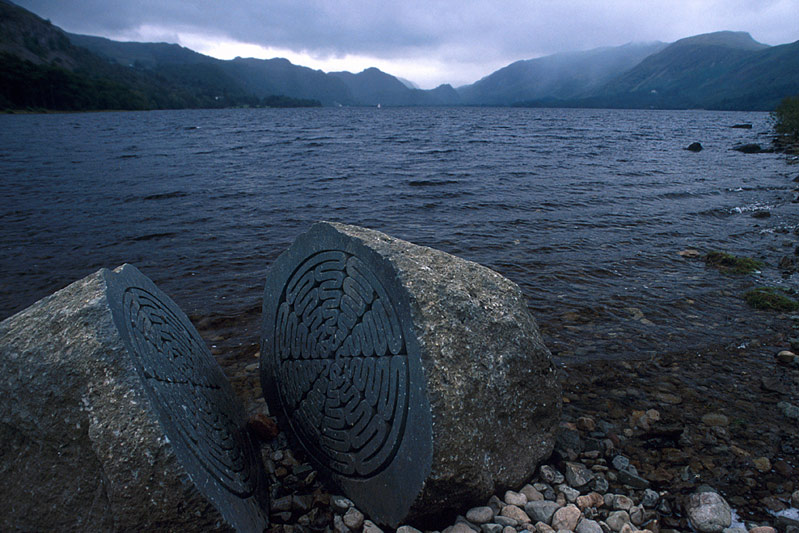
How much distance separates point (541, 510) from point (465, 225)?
9411 millimetres

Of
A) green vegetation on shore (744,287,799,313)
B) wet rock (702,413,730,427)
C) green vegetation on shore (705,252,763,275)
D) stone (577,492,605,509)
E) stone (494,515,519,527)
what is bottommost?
green vegetation on shore (705,252,763,275)

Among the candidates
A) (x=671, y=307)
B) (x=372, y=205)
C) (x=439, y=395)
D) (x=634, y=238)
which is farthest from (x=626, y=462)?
(x=372, y=205)

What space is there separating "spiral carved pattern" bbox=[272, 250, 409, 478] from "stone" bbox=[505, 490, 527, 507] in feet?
2.92

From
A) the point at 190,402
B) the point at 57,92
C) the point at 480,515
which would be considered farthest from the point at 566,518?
the point at 57,92

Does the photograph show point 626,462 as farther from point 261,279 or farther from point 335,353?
point 261,279

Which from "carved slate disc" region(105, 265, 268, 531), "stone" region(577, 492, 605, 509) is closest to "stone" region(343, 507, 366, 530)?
"carved slate disc" region(105, 265, 268, 531)

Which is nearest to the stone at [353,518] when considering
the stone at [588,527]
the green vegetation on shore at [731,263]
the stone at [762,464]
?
the stone at [588,527]

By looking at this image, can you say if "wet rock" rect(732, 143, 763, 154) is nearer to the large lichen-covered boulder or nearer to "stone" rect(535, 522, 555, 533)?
the large lichen-covered boulder

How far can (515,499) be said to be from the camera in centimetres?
331

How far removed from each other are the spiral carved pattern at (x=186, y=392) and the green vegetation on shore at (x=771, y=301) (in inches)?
283

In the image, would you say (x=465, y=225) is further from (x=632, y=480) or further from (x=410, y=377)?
(x=410, y=377)

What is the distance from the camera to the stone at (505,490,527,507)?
3297mm

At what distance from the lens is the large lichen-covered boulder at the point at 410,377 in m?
3.00

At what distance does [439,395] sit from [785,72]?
23012 centimetres
